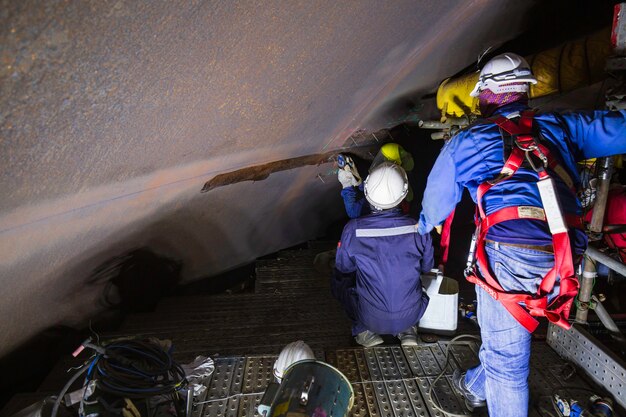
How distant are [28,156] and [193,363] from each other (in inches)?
76.1

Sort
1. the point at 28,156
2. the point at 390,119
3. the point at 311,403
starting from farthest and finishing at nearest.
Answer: the point at 390,119
the point at 311,403
the point at 28,156

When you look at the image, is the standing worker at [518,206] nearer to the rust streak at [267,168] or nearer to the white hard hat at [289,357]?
the white hard hat at [289,357]

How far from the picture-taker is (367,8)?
2.36 meters

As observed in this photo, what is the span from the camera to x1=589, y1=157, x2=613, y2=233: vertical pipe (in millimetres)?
2518

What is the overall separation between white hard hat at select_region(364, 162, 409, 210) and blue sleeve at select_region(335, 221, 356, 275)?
294 millimetres

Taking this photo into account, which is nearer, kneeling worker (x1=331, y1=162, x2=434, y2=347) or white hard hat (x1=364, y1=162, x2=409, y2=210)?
kneeling worker (x1=331, y1=162, x2=434, y2=347)

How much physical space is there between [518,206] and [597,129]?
0.78 meters

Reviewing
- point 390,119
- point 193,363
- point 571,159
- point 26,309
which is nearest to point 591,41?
point 571,159

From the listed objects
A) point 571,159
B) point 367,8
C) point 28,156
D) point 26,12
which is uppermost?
point 367,8

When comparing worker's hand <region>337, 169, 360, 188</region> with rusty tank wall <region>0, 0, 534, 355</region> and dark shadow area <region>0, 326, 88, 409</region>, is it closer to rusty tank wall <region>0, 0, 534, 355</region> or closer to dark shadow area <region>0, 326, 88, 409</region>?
rusty tank wall <region>0, 0, 534, 355</region>

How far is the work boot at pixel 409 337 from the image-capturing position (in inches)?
119

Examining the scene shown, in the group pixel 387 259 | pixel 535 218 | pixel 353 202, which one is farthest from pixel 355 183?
pixel 535 218

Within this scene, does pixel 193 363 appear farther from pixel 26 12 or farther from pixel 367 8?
pixel 367 8

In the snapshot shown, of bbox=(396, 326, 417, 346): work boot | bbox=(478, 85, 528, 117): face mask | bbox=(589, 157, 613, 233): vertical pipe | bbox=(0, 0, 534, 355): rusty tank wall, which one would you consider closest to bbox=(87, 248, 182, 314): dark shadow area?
bbox=(0, 0, 534, 355): rusty tank wall
